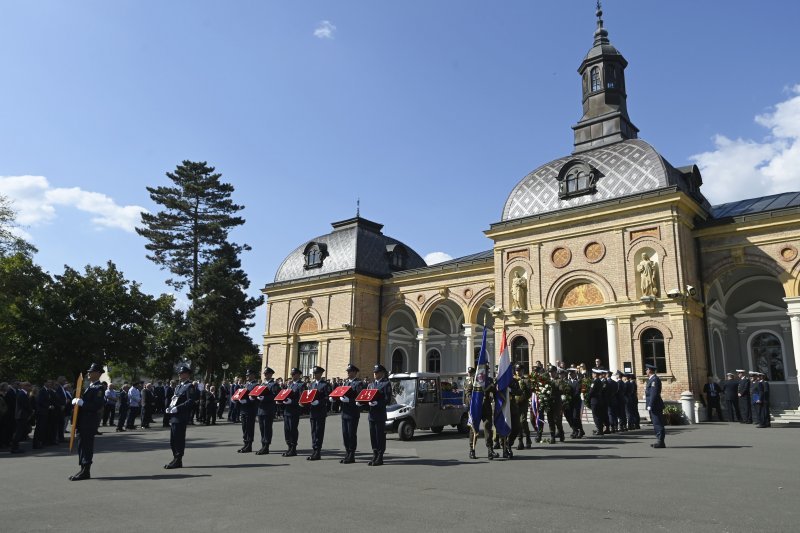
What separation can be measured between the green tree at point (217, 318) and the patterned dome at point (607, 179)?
18464 millimetres

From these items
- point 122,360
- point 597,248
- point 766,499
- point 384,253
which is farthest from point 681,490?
point 384,253

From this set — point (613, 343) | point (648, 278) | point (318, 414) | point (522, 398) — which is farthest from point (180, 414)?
point (648, 278)

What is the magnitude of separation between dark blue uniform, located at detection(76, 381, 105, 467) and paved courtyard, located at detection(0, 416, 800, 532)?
1.55ft

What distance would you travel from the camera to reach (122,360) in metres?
28.0

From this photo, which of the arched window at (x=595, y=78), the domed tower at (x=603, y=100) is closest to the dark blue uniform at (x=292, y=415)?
the domed tower at (x=603, y=100)

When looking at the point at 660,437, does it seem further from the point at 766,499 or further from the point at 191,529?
the point at 191,529

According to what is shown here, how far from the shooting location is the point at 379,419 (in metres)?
10.6

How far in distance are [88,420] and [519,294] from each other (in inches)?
784

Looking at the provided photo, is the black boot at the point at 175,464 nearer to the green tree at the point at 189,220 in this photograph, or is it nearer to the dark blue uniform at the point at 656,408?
the dark blue uniform at the point at 656,408

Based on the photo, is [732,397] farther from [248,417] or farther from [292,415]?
[248,417]

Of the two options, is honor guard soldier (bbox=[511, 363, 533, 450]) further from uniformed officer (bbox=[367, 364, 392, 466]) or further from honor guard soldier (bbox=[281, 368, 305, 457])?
honor guard soldier (bbox=[281, 368, 305, 457])

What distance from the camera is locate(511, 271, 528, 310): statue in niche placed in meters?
25.9

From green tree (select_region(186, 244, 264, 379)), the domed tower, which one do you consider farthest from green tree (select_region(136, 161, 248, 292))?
the domed tower

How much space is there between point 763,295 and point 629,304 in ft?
23.5
